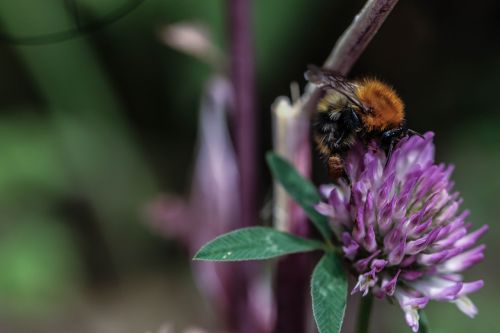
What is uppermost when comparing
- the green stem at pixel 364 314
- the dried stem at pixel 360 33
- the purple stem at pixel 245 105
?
the purple stem at pixel 245 105

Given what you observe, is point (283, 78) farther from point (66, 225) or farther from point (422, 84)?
point (66, 225)

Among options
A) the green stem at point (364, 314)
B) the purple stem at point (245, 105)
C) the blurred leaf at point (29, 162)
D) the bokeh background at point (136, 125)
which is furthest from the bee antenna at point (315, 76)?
the blurred leaf at point (29, 162)

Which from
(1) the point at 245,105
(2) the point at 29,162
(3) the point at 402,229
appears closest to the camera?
(3) the point at 402,229

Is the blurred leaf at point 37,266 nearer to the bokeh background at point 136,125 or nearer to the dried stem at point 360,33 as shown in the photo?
the bokeh background at point 136,125

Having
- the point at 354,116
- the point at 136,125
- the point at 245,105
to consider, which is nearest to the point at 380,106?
the point at 354,116

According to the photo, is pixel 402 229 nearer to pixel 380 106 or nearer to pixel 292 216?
pixel 380 106

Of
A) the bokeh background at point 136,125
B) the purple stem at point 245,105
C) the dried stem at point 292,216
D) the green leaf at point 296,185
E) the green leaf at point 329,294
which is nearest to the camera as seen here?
the green leaf at point 329,294
